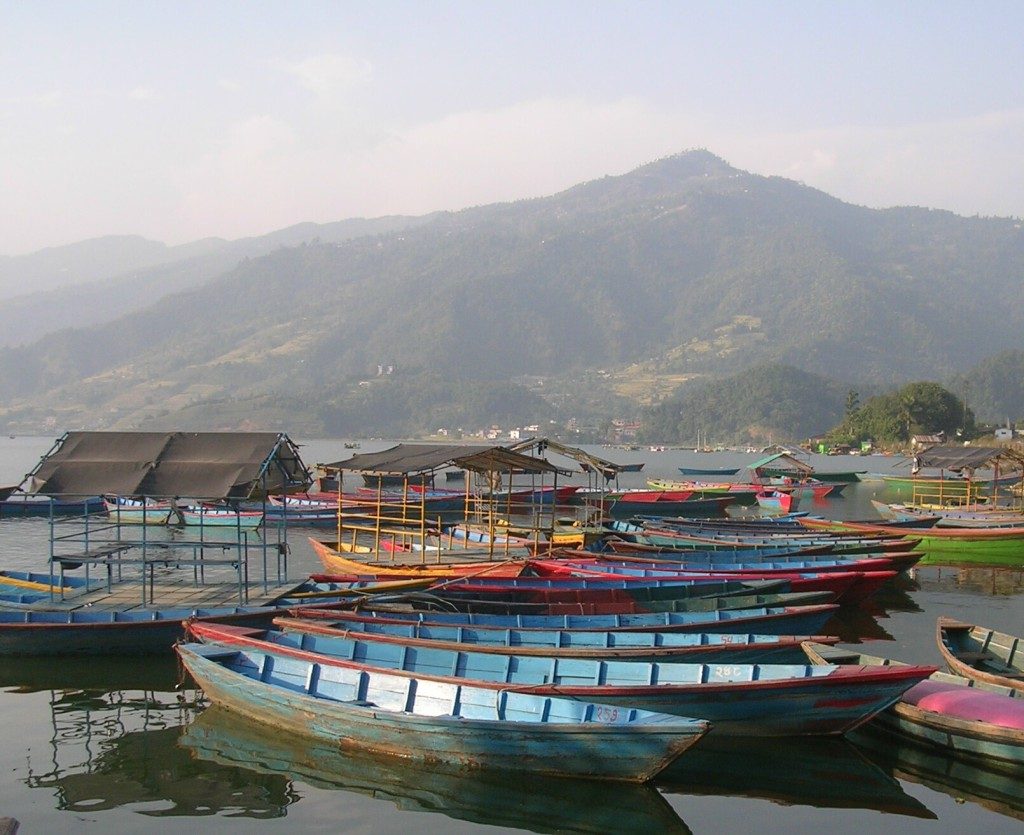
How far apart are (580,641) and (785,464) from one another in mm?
77239

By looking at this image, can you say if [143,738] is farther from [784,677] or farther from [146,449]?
[784,677]

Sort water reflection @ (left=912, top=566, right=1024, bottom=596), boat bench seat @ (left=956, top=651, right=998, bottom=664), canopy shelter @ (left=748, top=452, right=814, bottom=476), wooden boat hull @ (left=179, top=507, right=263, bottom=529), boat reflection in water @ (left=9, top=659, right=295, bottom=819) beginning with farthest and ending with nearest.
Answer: canopy shelter @ (left=748, top=452, right=814, bottom=476), wooden boat hull @ (left=179, top=507, right=263, bottom=529), water reflection @ (left=912, top=566, right=1024, bottom=596), boat bench seat @ (left=956, top=651, right=998, bottom=664), boat reflection in water @ (left=9, top=659, right=295, bottom=819)

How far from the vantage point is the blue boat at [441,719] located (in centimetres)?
1182

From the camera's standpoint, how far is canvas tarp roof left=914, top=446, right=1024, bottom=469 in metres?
37.8

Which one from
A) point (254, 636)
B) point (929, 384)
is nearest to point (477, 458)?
point (254, 636)

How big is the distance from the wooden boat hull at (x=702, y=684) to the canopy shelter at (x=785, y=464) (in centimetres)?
4939

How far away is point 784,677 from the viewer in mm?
13195

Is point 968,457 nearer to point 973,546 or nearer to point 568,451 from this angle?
point 973,546

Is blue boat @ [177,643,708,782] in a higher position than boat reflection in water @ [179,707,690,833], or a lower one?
higher

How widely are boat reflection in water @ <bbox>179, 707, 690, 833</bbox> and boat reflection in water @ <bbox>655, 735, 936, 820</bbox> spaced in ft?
2.82

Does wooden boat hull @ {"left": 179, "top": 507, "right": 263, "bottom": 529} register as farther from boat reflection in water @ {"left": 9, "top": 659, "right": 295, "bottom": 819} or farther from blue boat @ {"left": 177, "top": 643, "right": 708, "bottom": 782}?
blue boat @ {"left": 177, "top": 643, "right": 708, "bottom": 782}

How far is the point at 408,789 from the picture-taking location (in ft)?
41.6

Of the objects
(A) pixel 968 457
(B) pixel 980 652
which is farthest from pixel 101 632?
(A) pixel 968 457

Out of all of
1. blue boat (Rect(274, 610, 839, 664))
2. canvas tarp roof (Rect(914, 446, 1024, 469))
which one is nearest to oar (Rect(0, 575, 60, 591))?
blue boat (Rect(274, 610, 839, 664))
